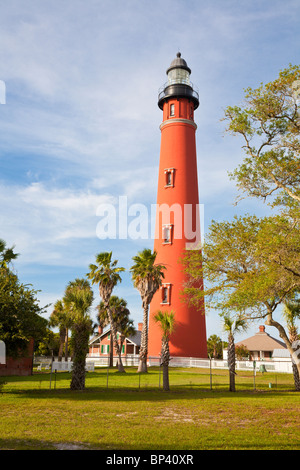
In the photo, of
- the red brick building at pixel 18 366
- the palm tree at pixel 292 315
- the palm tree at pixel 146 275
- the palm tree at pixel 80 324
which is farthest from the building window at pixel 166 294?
the palm tree at pixel 80 324

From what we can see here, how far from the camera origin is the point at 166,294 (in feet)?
125

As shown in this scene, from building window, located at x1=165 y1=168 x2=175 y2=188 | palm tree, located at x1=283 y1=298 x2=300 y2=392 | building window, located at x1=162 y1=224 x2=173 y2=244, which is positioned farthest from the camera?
building window, located at x1=165 y1=168 x2=175 y2=188

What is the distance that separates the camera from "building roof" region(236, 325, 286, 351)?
56250mm

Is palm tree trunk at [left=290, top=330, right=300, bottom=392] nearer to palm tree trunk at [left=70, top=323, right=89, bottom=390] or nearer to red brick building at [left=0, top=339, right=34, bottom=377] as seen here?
palm tree trunk at [left=70, top=323, right=89, bottom=390]

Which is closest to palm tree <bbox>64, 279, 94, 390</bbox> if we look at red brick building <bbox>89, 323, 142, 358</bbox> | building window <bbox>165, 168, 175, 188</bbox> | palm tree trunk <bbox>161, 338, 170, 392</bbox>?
palm tree trunk <bbox>161, 338, 170, 392</bbox>

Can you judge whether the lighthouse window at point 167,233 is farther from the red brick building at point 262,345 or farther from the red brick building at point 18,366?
the red brick building at point 262,345

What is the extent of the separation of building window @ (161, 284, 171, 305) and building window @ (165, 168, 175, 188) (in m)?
9.88

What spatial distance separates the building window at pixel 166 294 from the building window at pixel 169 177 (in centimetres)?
988

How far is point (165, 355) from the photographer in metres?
21.0

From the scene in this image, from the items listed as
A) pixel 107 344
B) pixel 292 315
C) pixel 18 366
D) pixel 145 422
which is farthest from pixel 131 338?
pixel 145 422

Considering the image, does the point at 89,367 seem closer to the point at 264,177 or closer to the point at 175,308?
the point at 175,308

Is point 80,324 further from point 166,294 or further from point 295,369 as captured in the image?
point 166,294

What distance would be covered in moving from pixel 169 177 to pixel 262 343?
3172cm
